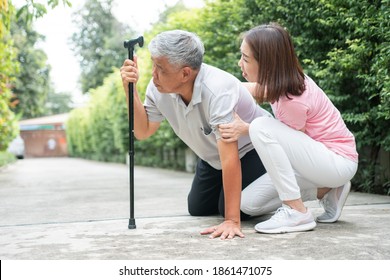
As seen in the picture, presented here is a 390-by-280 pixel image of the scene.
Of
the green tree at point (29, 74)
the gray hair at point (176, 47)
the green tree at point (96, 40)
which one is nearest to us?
the gray hair at point (176, 47)

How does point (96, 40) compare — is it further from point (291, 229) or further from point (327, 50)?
point (291, 229)

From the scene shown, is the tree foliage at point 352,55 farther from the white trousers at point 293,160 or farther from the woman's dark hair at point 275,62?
the woman's dark hair at point 275,62

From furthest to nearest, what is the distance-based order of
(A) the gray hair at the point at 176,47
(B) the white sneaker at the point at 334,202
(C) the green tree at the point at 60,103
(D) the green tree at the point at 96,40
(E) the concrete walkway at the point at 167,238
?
(C) the green tree at the point at 60,103, (D) the green tree at the point at 96,40, (B) the white sneaker at the point at 334,202, (A) the gray hair at the point at 176,47, (E) the concrete walkway at the point at 167,238

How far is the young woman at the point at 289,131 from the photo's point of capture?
259 centimetres

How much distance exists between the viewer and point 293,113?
2.63 meters

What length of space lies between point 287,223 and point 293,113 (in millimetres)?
553

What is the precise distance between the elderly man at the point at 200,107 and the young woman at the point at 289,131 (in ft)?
0.39

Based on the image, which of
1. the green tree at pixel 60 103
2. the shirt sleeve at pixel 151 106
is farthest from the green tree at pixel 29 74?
the green tree at pixel 60 103

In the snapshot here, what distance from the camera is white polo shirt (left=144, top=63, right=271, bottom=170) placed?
2648 mm

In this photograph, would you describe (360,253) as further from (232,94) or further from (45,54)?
(45,54)

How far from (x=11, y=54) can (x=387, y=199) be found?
20.0 ft

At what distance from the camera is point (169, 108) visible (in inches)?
115

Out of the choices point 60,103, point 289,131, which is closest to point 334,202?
point 289,131

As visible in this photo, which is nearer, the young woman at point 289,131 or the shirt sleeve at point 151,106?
the young woman at point 289,131
